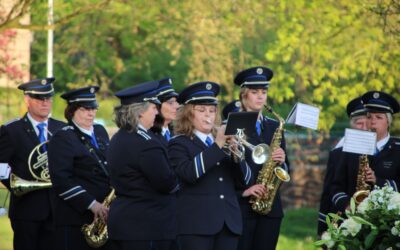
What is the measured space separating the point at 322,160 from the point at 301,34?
18.9 ft

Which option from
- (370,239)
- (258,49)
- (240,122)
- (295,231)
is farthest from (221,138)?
(258,49)

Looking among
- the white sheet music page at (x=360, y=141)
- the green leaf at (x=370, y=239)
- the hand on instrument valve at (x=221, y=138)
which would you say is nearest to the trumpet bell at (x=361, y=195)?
the white sheet music page at (x=360, y=141)

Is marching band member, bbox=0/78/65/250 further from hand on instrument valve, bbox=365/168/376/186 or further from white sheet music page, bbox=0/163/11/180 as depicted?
hand on instrument valve, bbox=365/168/376/186

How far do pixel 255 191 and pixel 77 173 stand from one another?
1.61 metres

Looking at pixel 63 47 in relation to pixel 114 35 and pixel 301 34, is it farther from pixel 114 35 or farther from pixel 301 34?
pixel 301 34

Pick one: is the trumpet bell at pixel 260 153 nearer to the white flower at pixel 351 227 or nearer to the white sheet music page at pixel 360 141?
the white sheet music page at pixel 360 141

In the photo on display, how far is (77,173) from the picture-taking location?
9805mm

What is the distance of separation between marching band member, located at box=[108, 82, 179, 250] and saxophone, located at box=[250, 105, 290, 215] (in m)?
1.61

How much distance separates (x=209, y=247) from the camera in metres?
8.60

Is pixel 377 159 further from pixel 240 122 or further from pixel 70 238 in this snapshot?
pixel 70 238

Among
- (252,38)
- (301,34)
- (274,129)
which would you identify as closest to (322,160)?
(252,38)

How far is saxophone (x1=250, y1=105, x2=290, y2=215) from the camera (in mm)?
9727

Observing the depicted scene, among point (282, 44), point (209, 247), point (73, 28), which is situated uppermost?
point (73, 28)

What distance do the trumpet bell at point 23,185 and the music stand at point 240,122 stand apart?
2432 millimetres
